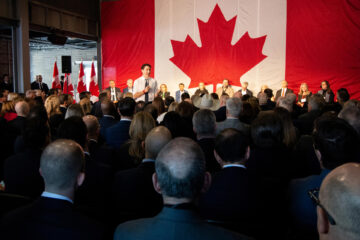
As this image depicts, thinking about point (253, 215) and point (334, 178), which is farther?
point (253, 215)

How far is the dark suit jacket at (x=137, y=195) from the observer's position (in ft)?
6.50

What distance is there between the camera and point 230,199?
170cm

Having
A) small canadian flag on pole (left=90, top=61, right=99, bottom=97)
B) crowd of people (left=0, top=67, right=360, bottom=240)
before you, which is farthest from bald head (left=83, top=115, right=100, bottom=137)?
small canadian flag on pole (left=90, top=61, right=99, bottom=97)

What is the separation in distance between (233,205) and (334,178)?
958mm

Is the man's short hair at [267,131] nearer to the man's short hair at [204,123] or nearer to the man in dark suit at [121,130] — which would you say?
the man's short hair at [204,123]

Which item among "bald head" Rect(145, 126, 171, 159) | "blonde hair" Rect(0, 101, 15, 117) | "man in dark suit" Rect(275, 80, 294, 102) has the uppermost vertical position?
"man in dark suit" Rect(275, 80, 294, 102)

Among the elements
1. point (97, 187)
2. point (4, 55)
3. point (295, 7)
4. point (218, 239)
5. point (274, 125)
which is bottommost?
point (97, 187)

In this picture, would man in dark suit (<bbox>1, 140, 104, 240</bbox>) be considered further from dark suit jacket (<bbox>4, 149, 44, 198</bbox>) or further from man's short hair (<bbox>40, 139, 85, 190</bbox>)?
dark suit jacket (<bbox>4, 149, 44, 198</bbox>)

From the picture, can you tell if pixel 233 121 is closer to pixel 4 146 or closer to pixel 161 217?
pixel 4 146

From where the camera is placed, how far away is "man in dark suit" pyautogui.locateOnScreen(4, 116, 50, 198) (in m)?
2.16

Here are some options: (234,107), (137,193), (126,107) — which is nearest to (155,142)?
(137,193)

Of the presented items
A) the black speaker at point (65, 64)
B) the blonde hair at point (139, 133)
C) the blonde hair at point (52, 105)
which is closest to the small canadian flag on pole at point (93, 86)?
the black speaker at point (65, 64)

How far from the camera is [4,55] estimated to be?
40.2 feet

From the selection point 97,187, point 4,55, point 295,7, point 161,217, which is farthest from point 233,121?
point 4,55
